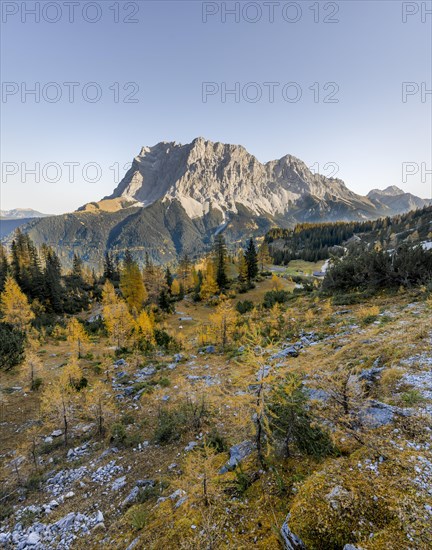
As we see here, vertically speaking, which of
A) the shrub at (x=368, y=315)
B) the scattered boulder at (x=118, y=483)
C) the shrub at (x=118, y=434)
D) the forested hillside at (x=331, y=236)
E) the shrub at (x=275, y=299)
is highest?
the forested hillside at (x=331, y=236)

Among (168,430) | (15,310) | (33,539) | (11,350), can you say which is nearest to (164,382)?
(168,430)

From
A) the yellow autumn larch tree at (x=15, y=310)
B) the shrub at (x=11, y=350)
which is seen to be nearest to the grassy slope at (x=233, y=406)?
the shrub at (x=11, y=350)

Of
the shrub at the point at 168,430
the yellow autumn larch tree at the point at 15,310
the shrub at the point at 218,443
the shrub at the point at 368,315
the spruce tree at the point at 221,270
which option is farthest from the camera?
the spruce tree at the point at 221,270

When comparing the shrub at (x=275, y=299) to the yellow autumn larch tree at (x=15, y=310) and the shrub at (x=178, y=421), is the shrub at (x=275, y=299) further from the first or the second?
the yellow autumn larch tree at (x=15, y=310)

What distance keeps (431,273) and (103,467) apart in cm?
2807

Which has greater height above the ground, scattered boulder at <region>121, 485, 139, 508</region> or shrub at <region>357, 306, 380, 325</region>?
shrub at <region>357, 306, 380, 325</region>

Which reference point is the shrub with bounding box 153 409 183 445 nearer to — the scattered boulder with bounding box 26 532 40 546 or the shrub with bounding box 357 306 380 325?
the scattered boulder with bounding box 26 532 40 546

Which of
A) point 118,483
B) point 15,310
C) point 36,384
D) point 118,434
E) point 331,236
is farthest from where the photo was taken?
point 331,236

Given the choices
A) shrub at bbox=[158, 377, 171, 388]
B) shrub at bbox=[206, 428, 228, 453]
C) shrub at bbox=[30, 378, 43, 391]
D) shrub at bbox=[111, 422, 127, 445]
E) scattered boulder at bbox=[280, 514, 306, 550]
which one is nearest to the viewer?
scattered boulder at bbox=[280, 514, 306, 550]

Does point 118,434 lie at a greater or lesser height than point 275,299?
lesser

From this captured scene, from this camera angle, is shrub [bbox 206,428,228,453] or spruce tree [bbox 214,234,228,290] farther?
spruce tree [bbox 214,234,228,290]

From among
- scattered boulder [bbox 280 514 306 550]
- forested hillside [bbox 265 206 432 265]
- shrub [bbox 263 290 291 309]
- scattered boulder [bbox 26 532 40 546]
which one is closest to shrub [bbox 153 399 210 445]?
scattered boulder [bbox 26 532 40 546]

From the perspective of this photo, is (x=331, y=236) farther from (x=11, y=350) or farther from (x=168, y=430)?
(x=168, y=430)

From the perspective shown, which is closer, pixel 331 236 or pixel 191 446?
pixel 191 446
